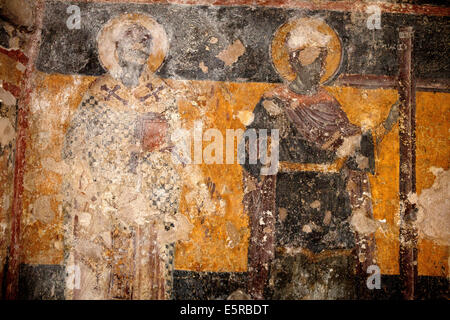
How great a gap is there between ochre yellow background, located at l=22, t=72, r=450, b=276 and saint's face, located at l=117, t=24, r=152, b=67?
36 centimetres

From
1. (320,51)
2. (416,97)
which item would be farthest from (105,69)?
(416,97)

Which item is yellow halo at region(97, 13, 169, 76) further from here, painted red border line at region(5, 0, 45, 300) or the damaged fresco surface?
painted red border line at region(5, 0, 45, 300)

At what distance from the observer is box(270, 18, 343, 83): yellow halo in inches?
100.0

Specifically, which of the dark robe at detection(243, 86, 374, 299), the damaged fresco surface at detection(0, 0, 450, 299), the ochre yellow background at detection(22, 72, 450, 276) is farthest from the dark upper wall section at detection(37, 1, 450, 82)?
the dark robe at detection(243, 86, 374, 299)

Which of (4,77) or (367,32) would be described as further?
(367,32)

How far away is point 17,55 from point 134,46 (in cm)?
97

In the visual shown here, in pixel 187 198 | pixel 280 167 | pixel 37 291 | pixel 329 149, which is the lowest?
pixel 37 291

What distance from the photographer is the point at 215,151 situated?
251cm

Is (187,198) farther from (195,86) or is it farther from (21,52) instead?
(21,52)

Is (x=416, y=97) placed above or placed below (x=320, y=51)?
below

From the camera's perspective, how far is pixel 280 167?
2.52m

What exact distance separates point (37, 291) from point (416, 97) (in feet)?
11.7

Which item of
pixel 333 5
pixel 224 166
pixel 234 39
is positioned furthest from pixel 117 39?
pixel 333 5

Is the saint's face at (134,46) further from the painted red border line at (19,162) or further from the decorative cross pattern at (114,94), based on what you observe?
the painted red border line at (19,162)
